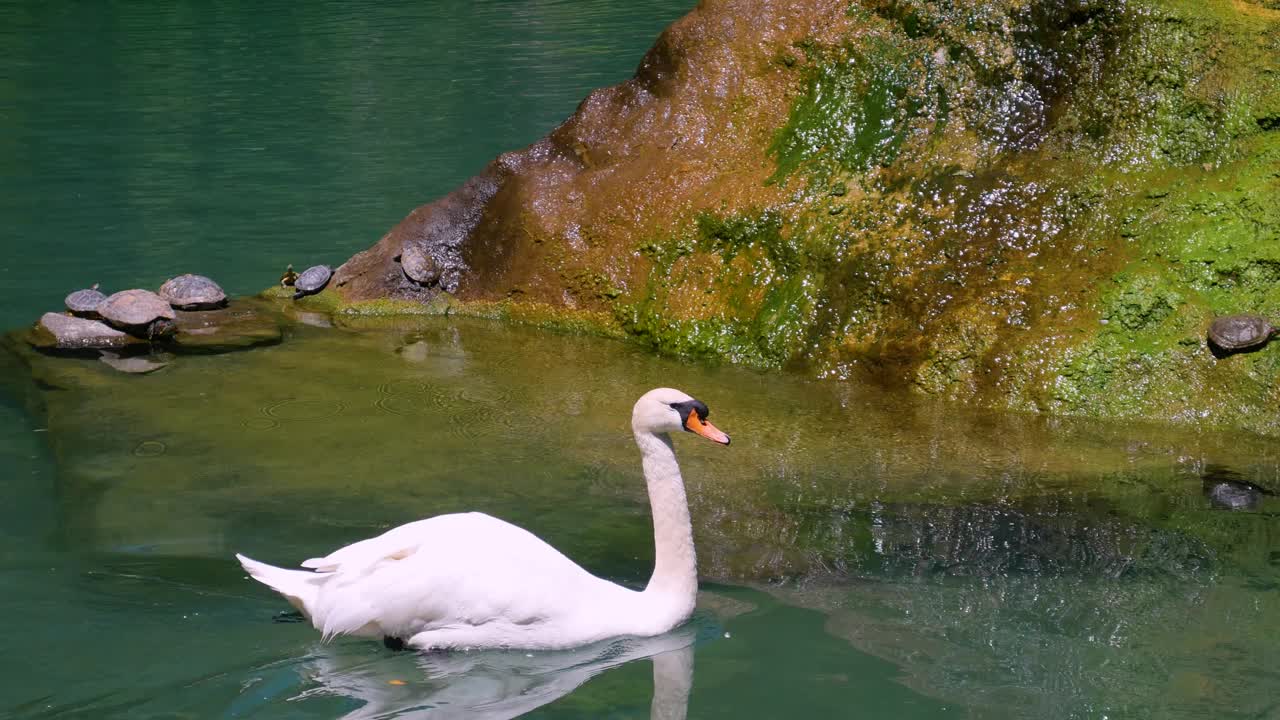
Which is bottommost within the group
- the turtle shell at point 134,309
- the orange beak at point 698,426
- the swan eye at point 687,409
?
the turtle shell at point 134,309

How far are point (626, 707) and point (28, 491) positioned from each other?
349 centimetres

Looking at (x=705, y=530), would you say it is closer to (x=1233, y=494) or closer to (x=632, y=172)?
(x=1233, y=494)

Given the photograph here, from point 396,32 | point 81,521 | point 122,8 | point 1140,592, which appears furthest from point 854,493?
point 122,8

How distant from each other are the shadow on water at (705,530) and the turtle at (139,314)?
1.47 ft

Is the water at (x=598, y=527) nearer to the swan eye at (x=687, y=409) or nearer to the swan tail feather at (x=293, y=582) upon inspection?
the swan tail feather at (x=293, y=582)

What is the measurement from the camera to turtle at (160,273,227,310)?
9258mm

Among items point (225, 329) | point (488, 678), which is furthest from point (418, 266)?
point (488, 678)

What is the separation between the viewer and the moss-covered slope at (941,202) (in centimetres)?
739

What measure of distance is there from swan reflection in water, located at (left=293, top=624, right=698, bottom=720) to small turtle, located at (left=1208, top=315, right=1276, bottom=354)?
13.0 ft

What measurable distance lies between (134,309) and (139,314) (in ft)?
0.18

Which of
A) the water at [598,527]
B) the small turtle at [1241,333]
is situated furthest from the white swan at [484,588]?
the small turtle at [1241,333]

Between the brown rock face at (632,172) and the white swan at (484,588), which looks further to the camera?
the brown rock face at (632,172)

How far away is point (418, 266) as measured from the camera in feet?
31.2

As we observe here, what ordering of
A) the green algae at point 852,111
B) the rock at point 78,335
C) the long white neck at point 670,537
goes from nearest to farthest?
1. the long white neck at point 670,537
2. the green algae at point 852,111
3. the rock at point 78,335
